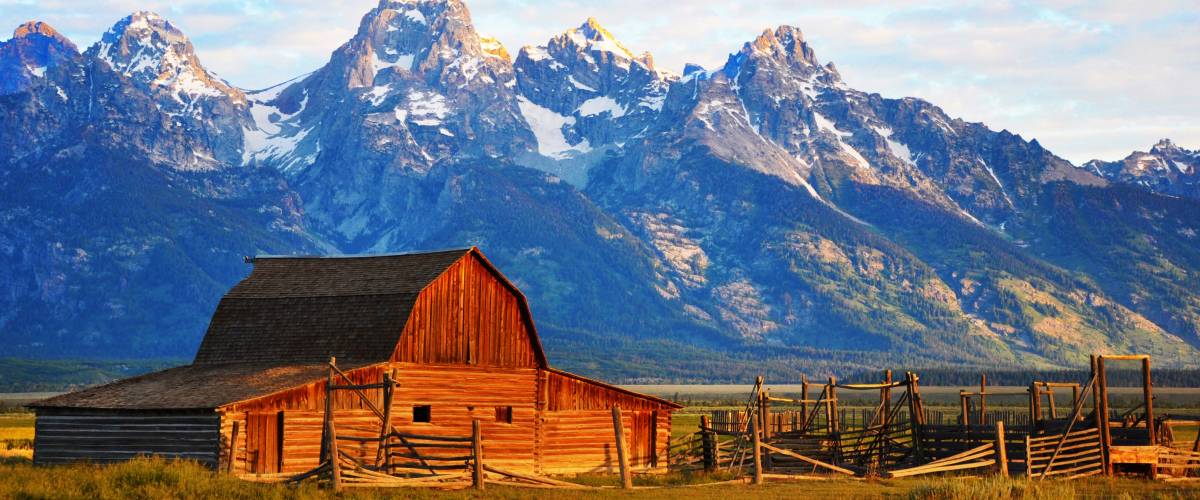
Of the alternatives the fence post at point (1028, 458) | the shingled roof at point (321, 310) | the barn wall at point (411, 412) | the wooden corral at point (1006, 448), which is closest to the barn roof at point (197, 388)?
the barn wall at point (411, 412)

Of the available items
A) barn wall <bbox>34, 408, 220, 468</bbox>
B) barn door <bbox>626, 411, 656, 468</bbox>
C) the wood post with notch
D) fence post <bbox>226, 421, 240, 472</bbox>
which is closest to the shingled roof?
barn wall <bbox>34, 408, 220, 468</bbox>

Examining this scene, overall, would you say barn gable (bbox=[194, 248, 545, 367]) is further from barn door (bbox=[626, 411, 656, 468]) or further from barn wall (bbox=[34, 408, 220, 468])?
barn wall (bbox=[34, 408, 220, 468])

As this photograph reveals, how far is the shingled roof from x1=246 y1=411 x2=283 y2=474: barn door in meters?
4.58

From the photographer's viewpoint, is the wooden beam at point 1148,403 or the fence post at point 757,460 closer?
the fence post at point 757,460

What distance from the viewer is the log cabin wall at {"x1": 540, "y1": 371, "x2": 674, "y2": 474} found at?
188ft

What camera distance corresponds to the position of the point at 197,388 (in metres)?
51.2

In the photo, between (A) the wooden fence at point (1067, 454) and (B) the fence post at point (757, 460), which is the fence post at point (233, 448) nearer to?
(B) the fence post at point (757, 460)

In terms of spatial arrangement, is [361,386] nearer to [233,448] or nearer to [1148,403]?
[233,448]

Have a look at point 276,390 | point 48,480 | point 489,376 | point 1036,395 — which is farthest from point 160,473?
point 1036,395

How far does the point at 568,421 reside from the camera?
57594mm

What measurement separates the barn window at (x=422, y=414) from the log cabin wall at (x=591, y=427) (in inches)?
198

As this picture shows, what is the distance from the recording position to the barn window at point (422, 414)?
53844 millimetres

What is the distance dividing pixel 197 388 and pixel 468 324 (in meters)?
9.95

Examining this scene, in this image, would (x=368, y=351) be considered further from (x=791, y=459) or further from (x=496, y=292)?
(x=791, y=459)
